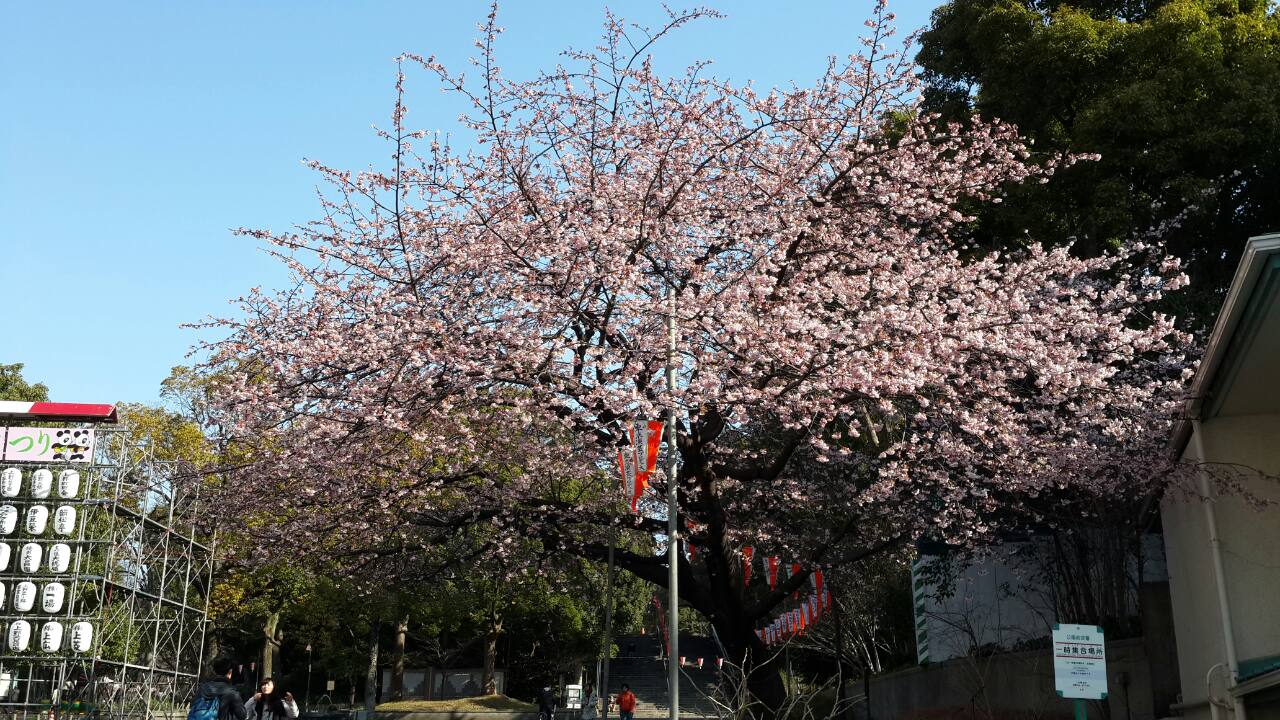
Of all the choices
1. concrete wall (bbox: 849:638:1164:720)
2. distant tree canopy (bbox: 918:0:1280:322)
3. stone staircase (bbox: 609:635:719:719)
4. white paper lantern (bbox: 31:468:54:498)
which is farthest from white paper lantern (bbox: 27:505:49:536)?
stone staircase (bbox: 609:635:719:719)

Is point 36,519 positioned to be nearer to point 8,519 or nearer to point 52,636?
point 8,519

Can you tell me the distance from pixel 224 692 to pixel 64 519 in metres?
12.7

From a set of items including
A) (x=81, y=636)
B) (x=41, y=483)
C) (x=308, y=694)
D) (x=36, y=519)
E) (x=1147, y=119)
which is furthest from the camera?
(x=308, y=694)

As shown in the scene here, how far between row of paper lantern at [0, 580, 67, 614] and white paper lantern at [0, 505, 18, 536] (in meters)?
1.24

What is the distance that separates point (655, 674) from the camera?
54562 mm

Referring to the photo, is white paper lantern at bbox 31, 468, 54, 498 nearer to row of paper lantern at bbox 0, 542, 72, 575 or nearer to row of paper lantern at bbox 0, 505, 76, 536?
row of paper lantern at bbox 0, 505, 76, 536

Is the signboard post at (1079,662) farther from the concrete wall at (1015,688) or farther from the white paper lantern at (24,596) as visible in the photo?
the white paper lantern at (24,596)

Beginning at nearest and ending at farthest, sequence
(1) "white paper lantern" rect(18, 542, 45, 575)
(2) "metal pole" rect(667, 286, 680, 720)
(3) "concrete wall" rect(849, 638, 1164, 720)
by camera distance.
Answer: (2) "metal pole" rect(667, 286, 680, 720)
(3) "concrete wall" rect(849, 638, 1164, 720)
(1) "white paper lantern" rect(18, 542, 45, 575)

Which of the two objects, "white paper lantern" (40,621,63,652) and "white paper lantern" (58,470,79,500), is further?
"white paper lantern" (58,470,79,500)

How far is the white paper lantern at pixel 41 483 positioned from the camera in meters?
21.3

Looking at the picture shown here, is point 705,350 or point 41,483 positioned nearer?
point 705,350

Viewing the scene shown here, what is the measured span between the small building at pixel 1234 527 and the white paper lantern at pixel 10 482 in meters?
21.4

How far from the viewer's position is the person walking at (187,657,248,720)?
10695 mm

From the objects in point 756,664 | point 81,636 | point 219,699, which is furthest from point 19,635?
point 756,664
